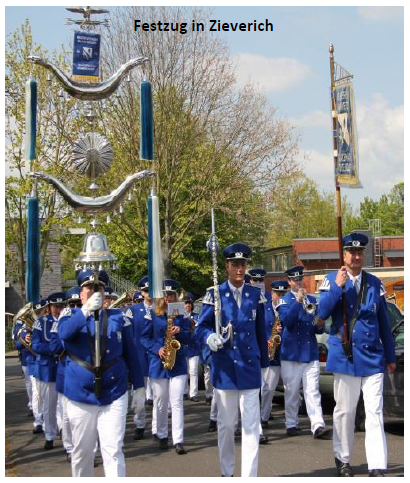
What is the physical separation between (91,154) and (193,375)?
29.3 ft

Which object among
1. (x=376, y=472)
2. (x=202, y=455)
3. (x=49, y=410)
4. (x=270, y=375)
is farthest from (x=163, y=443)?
(x=376, y=472)

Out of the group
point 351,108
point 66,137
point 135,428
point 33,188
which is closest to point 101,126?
point 66,137

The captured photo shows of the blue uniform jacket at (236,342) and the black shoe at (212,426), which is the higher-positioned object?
the blue uniform jacket at (236,342)

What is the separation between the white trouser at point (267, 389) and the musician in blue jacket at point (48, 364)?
2923mm

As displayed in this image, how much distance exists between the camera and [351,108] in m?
15.1

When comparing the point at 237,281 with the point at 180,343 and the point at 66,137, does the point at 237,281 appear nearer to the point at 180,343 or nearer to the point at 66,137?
the point at 180,343

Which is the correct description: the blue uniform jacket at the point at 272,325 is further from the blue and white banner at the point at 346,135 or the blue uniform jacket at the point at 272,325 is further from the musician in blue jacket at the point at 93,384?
the musician in blue jacket at the point at 93,384

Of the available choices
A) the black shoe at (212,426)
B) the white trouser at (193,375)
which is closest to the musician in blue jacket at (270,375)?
the black shoe at (212,426)

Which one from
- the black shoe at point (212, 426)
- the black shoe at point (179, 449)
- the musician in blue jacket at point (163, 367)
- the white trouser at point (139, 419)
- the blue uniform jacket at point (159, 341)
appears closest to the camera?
the black shoe at point (179, 449)

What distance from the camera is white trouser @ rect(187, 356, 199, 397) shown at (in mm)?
17234

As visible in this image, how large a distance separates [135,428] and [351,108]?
640 centimetres

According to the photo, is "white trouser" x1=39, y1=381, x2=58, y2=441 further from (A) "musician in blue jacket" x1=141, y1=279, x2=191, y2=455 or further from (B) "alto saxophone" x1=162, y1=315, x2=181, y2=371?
(B) "alto saxophone" x1=162, y1=315, x2=181, y2=371

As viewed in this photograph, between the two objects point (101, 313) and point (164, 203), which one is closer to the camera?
point (101, 313)

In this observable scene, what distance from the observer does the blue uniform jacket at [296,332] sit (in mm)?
12070
